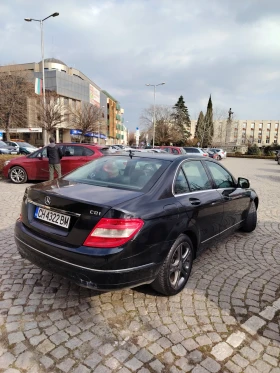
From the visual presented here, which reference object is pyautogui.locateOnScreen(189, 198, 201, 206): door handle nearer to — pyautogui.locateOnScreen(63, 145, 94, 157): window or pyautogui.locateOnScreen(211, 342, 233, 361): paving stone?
pyautogui.locateOnScreen(211, 342, 233, 361): paving stone

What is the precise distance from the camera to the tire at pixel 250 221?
16.7ft

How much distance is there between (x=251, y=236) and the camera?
203 inches

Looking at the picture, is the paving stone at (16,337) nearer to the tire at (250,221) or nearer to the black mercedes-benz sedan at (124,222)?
the black mercedes-benz sedan at (124,222)

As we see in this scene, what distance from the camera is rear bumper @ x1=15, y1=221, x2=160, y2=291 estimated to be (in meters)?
2.45

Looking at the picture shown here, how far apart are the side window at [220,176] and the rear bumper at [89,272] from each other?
77.2 inches

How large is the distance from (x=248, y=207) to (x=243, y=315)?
2607 mm

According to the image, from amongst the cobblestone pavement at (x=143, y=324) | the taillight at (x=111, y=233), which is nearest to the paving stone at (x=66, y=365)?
the cobblestone pavement at (x=143, y=324)

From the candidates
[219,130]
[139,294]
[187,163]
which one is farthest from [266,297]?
[219,130]

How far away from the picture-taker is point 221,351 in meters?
2.30

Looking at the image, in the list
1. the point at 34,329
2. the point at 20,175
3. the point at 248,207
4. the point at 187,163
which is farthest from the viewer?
the point at 20,175

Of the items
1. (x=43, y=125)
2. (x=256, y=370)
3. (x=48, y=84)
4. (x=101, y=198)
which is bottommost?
(x=256, y=370)

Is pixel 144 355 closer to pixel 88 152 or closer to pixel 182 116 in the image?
pixel 88 152

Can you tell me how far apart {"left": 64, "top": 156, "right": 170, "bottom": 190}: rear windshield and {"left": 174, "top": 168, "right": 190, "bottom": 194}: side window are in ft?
0.67

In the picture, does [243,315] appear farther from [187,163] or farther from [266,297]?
[187,163]
